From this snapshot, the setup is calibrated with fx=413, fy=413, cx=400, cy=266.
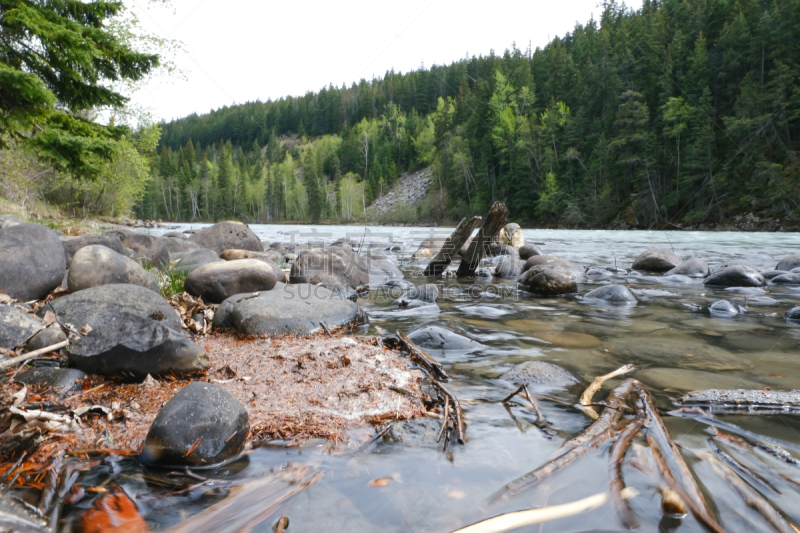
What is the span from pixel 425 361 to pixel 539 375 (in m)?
0.88

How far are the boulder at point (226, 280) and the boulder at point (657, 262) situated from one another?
364 inches

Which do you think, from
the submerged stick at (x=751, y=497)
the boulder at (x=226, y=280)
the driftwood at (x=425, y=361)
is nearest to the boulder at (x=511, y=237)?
the boulder at (x=226, y=280)

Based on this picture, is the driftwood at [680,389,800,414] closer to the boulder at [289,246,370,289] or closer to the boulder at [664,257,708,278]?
the boulder at [289,246,370,289]

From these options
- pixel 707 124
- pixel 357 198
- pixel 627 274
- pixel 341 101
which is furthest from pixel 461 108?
pixel 341 101

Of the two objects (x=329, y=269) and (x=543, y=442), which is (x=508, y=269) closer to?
(x=329, y=269)

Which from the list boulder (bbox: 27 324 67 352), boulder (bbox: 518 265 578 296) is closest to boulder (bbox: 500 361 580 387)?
boulder (bbox: 27 324 67 352)

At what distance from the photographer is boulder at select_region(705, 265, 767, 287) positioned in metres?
7.45

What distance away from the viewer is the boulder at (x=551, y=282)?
7125mm

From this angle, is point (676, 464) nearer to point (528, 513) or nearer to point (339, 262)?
point (528, 513)

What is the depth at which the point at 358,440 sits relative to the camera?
2174mm

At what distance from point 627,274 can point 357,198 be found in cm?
6937

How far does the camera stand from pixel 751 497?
→ 1.63 meters

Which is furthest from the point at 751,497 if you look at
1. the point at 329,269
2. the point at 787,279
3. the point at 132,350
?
the point at 787,279

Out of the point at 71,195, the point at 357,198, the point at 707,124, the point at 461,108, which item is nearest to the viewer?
the point at 71,195
